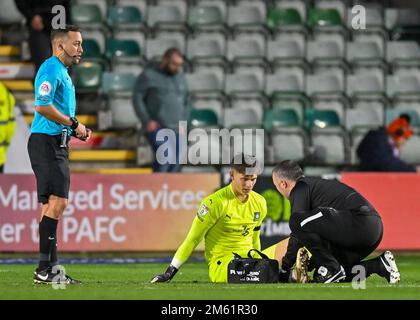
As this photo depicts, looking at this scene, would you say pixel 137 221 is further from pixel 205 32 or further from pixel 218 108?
pixel 205 32

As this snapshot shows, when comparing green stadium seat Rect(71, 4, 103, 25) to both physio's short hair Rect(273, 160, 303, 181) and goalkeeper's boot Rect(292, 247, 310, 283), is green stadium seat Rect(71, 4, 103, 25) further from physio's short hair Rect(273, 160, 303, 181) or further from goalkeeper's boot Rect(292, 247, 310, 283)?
goalkeeper's boot Rect(292, 247, 310, 283)

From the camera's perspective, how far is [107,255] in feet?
50.2

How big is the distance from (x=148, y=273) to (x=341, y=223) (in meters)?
2.76

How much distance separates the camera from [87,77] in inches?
730

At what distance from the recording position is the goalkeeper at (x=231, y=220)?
1009cm

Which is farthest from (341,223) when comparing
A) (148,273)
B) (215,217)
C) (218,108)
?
(218,108)

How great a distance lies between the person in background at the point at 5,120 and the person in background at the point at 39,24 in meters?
1.95

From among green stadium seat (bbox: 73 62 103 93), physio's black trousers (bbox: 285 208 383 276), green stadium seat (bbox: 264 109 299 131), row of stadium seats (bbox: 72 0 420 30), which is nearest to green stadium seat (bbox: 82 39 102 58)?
green stadium seat (bbox: 73 62 103 93)

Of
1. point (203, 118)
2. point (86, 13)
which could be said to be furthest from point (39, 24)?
point (203, 118)

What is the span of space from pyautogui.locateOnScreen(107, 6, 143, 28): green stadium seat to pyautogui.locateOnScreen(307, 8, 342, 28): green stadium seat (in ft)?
9.77

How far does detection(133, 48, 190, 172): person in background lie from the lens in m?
16.3

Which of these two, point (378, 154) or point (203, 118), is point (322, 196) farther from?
point (203, 118)

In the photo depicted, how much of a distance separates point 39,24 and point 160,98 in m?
2.34

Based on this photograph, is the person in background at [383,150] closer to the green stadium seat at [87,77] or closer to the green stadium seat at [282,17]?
the green stadium seat at [282,17]
